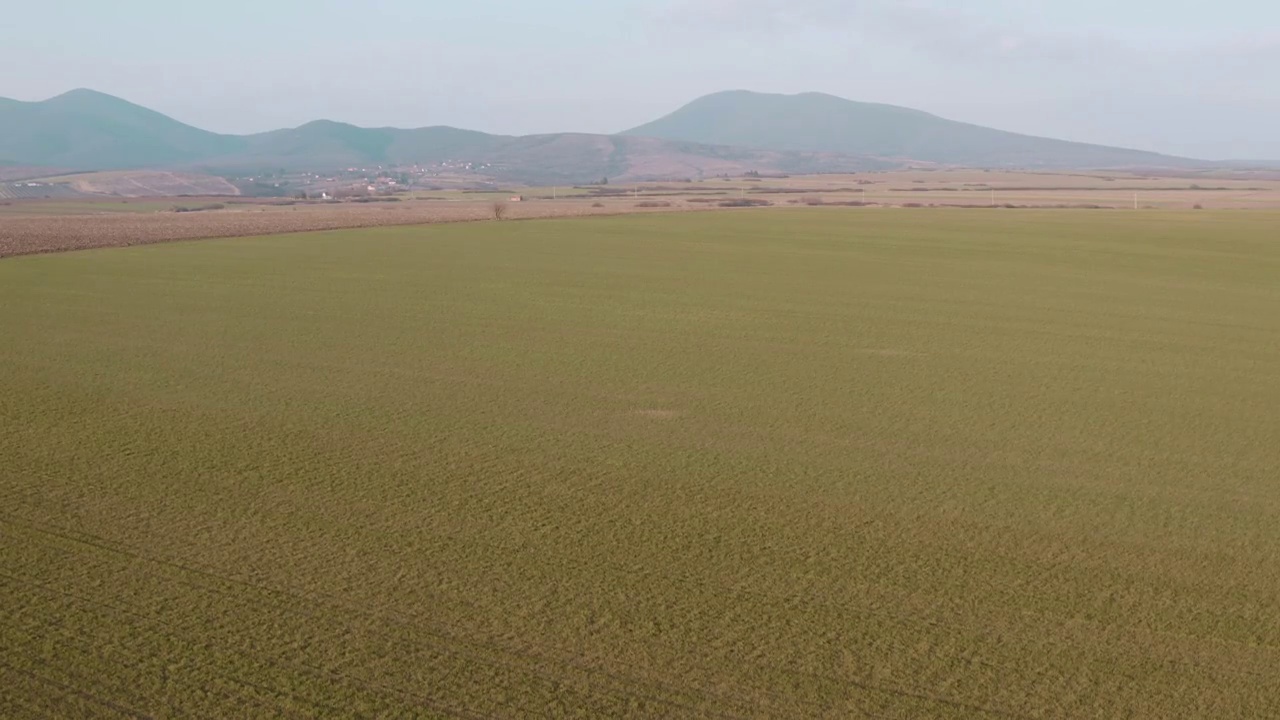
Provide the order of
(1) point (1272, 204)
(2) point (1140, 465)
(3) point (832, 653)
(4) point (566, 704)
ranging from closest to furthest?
(4) point (566, 704), (3) point (832, 653), (2) point (1140, 465), (1) point (1272, 204)

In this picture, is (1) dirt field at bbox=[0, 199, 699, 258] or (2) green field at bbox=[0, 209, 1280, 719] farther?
(1) dirt field at bbox=[0, 199, 699, 258]

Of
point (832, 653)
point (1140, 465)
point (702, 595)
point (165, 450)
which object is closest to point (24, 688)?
point (702, 595)

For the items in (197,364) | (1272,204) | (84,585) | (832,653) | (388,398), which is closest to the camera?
(832,653)

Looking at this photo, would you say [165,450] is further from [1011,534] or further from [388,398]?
[1011,534]

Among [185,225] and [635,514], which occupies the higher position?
[185,225]

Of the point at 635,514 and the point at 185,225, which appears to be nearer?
the point at 635,514

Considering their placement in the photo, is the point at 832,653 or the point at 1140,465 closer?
the point at 832,653

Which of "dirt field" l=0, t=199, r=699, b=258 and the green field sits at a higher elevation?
"dirt field" l=0, t=199, r=699, b=258

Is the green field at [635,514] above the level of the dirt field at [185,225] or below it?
below
